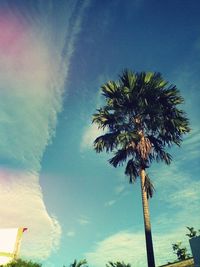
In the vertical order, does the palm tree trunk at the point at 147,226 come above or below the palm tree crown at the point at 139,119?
below

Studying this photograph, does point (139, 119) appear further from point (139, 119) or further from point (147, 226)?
point (147, 226)

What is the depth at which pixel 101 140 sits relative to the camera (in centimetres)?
1619

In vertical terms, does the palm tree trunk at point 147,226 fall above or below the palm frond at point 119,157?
below

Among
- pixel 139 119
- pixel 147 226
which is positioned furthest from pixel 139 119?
pixel 147 226

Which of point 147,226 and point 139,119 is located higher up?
point 139,119

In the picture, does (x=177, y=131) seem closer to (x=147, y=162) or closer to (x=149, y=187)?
(x=147, y=162)

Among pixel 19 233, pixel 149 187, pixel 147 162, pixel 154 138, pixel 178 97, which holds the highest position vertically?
pixel 178 97

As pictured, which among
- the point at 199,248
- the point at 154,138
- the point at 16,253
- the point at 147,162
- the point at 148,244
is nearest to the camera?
the point at 199,248

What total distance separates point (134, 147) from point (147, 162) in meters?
1.12

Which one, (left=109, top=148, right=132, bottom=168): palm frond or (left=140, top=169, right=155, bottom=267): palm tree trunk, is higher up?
(left=109, top=148, right=132, bottom=168): palm frond

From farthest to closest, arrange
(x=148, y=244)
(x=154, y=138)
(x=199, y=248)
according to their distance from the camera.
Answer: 1. (x=154, y=138)
2. (x=148, y=244)
3. (x=199, y=248)

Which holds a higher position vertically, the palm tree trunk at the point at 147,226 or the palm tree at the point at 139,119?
the palm tree at the point at 139,119

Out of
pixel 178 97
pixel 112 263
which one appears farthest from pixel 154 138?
pixel 112 263

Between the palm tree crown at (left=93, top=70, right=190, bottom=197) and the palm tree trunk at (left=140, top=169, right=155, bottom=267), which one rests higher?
the palm tree crown at (left=93, top=70, right=190, bottom=197)
